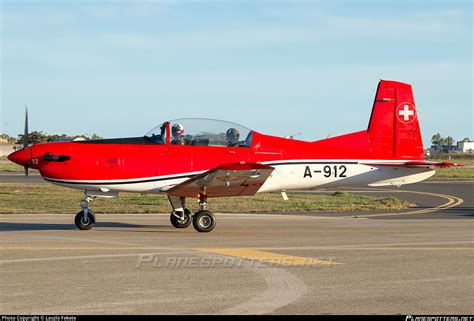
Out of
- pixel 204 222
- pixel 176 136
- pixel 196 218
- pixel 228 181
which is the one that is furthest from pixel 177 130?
pixel 204 222

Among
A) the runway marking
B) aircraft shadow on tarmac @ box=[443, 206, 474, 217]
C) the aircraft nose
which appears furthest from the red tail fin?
the aircraft nose

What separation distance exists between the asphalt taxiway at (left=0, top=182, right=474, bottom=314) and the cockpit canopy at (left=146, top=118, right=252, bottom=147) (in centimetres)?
197

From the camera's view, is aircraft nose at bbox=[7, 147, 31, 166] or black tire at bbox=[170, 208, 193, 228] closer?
aircraft nose at bbox=[7, 147, 31, 166]

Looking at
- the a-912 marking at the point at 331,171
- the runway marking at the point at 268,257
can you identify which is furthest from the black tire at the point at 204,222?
the runway marking at the point at 268,257

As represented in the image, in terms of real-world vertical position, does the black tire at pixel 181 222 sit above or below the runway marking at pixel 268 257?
above

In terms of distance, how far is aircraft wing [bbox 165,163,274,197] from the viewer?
15.8m

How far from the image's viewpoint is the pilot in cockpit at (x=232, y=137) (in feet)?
55.8

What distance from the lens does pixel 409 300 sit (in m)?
8.55

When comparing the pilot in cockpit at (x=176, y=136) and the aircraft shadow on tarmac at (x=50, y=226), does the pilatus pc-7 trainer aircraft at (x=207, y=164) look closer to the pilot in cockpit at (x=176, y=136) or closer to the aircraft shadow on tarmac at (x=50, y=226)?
the pilot in cockpit at (x=176, y=136)

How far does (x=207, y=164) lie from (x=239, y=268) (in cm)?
602

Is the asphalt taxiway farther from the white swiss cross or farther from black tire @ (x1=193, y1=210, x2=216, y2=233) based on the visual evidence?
the white swiss cross

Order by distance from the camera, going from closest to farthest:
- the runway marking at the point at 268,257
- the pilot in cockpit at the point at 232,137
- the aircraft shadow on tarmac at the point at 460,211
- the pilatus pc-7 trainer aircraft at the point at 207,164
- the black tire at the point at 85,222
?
the runway marking at the point at 268,257 < the pilatus pc-7 trainer aircraft at the point at 207,164 < the black tire at the point at 85,222 < the pilot in cockpit at the point at 232,137 < the aircraft shadow on tarmac at the point at 460,211

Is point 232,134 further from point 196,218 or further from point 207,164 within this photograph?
point 196,218

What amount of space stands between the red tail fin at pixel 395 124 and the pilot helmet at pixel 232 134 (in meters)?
3.51
